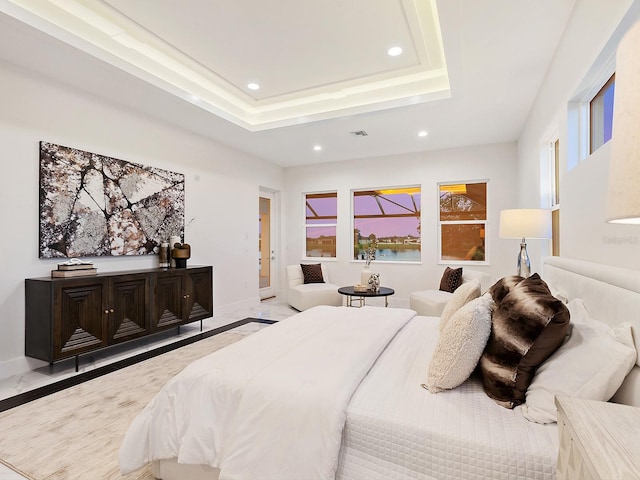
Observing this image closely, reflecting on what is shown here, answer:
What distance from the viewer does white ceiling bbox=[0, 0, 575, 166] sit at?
257cm

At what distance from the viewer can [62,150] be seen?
329 centimetres

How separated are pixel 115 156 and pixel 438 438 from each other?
162 inches

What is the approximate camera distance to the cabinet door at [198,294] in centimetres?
421

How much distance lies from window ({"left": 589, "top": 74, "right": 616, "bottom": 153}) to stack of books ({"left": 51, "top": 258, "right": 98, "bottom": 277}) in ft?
13.6

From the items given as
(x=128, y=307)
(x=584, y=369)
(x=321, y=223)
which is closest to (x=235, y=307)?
(x=128, y=307)

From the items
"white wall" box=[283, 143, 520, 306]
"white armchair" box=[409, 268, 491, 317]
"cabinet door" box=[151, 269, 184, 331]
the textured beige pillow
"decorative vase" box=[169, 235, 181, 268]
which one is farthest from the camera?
"white wall" box=[283, 143, 520, 306]

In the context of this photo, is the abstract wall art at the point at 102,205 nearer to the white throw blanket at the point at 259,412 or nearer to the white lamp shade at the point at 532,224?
the white throw blanket at the point at 259,412

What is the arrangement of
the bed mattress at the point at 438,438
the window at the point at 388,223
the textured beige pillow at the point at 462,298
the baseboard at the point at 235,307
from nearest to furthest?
1. the bed mattress at the point at 438,438
2. the textured beige pillow at the point at 462,298
3. the baseboard at the point at 235,307
4. the window at the point at 388,223

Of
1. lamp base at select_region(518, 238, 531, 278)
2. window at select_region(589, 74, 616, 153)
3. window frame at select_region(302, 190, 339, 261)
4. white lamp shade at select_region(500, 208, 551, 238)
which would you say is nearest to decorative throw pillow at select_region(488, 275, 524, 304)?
window at select_region(589, 74, 616, 153)

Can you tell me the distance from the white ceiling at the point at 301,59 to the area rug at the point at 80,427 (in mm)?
2739

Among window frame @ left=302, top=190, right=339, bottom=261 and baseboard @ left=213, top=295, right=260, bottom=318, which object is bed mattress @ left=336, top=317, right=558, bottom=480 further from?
window frame @ left=302, top=190, right=339, bottom=261

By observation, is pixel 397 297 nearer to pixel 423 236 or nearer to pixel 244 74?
pixel 423 236

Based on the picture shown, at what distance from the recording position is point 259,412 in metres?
1.36

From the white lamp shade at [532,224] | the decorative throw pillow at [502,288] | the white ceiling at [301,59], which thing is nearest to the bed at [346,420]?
the decorative throw pillow at [502,288]
